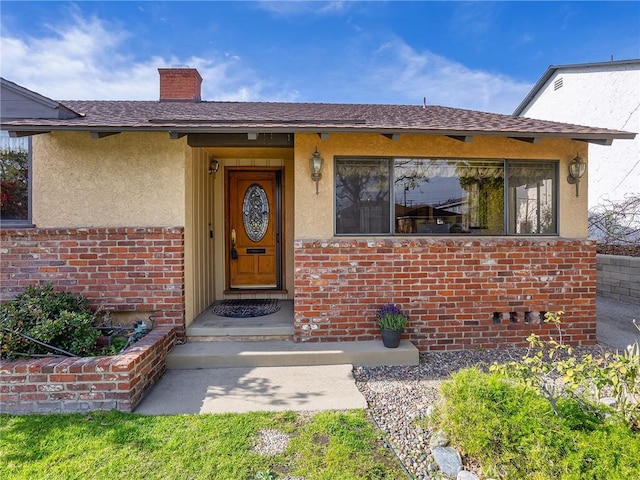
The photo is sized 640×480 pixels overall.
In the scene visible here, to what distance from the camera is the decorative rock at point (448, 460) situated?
7.48 feet

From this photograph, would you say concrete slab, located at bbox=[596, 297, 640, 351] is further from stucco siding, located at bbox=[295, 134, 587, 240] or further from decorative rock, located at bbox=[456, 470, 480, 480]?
decorative rock, located at bbox=[456, 470, 480, 480]

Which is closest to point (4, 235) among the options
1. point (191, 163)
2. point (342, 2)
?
point (191, 163)

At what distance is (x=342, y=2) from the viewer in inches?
281

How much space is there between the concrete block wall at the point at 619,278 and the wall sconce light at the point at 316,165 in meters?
7.51

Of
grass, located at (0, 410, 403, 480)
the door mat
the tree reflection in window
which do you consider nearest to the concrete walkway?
grass, located at (0, 410, 403, 480)

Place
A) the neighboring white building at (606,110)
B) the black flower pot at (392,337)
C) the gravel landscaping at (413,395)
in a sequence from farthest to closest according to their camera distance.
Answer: the neighboring white building at (606,110)
the black flower pot at (392,337)
the gravel landscaping at (413,395)

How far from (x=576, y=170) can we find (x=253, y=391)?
5306mm

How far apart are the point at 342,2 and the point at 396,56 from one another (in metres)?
2.69

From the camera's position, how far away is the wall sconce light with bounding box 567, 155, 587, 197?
4656 millimetres

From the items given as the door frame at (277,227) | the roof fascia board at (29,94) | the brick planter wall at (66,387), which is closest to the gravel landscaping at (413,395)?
the brick planter wall at (66,387)

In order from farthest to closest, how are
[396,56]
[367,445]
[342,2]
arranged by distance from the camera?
[396,56]
[342,2]
[367,445]

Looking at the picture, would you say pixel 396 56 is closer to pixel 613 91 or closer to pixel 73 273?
pixel 613 91

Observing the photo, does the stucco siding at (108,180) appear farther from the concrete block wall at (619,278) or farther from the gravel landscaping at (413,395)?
the concrete block wall at (619,278)

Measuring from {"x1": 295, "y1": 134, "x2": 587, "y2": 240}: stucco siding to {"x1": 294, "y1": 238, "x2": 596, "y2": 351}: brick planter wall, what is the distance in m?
0.27
